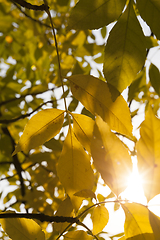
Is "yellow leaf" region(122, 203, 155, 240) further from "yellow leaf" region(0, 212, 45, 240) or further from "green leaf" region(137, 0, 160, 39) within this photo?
"green leaf" region(137, 0, 160, 39)

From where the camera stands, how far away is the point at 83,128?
0.63m

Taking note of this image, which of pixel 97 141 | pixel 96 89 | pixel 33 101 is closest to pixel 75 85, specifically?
pixel 96 89

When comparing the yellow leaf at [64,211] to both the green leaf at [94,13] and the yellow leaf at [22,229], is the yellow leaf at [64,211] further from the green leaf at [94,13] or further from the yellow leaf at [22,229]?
the green leaf at [94,13]

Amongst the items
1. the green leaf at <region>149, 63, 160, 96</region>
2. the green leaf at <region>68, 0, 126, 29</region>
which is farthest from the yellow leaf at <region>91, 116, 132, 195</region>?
the green leaf at <region>149, 63, 160, 96</region>

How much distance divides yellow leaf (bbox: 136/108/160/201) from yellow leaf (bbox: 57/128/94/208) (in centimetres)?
19

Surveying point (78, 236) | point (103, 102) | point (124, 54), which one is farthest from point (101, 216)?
point (124, 54)

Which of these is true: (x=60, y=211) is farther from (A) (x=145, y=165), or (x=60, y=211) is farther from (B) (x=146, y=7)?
(B) (x=146, y=7)

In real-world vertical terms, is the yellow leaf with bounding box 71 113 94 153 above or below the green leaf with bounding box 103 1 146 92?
below

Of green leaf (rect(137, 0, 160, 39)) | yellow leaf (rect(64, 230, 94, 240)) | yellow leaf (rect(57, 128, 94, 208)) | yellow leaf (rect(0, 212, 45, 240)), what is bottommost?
yellow leaf (rect(64, 230, 94, 240))

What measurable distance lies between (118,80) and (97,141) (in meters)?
0.20

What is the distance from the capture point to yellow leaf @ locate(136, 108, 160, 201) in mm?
404

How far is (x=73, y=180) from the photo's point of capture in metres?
0.58

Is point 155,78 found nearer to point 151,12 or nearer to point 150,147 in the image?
point 151,12

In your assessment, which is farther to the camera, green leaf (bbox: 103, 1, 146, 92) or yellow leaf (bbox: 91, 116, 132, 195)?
green leaf (bbox: 103, 1, 146, 92)
